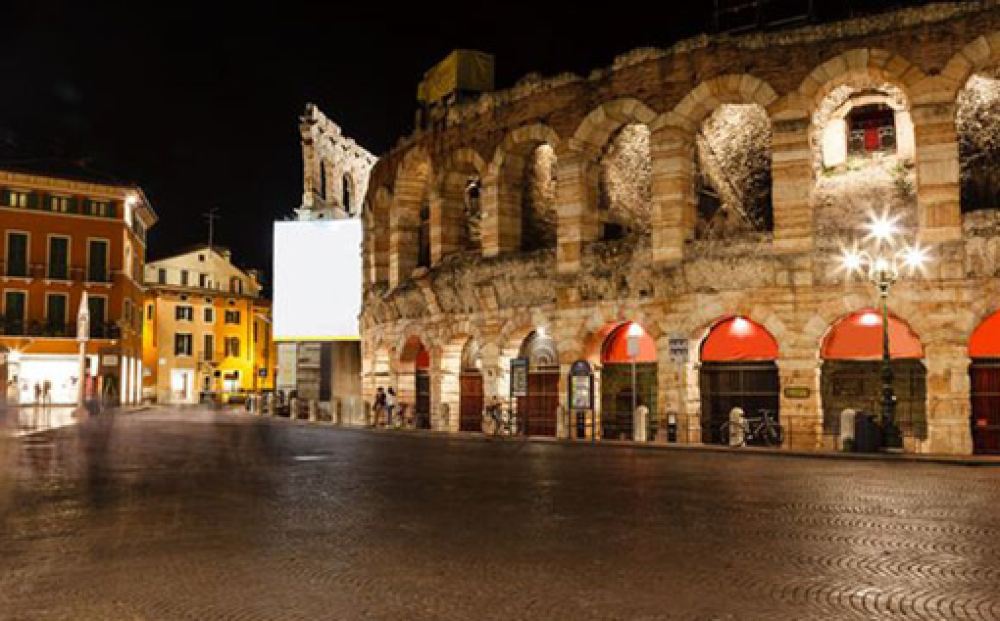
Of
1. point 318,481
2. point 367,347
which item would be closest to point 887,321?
point 318,481

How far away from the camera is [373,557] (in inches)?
304

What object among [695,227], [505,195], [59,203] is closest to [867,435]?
[695,227]

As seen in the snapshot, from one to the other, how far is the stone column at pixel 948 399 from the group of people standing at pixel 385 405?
17165mm

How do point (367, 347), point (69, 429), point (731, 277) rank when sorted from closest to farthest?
point (731, 277)
point (69, 429)
point (367, 347)

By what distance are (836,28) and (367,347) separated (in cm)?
2115

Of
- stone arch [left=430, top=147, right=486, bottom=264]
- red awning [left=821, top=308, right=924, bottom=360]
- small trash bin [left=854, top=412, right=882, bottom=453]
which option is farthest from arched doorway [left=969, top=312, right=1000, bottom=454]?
stone arch [left=430, top=147, right=486, bottom=264]

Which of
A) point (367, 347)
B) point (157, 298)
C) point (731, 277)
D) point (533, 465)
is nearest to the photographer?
point (533, 465)

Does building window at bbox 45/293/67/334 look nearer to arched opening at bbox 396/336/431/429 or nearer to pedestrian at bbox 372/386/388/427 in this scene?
pedestrian at bbox 372/386/388/427

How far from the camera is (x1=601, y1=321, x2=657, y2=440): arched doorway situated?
2430 cm

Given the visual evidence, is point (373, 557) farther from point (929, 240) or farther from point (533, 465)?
point (929, 240)

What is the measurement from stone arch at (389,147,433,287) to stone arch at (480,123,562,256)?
5.10 meters

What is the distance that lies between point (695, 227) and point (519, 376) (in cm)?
642

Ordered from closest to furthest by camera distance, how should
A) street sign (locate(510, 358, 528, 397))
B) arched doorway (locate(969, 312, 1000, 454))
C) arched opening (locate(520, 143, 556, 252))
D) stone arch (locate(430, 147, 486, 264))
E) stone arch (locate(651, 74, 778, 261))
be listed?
arched doorway (locate(969, 312, 1000, 454)) < stone arch (locate(651, 74, 778, 261)) < street sign (locate(510, 358, 528, 397)) < arched opening (locate(520, 143, 556, 252)) < stone arch (locate(430, 147, 486, 264))

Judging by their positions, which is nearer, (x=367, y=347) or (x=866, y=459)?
(x=866, y=459)
